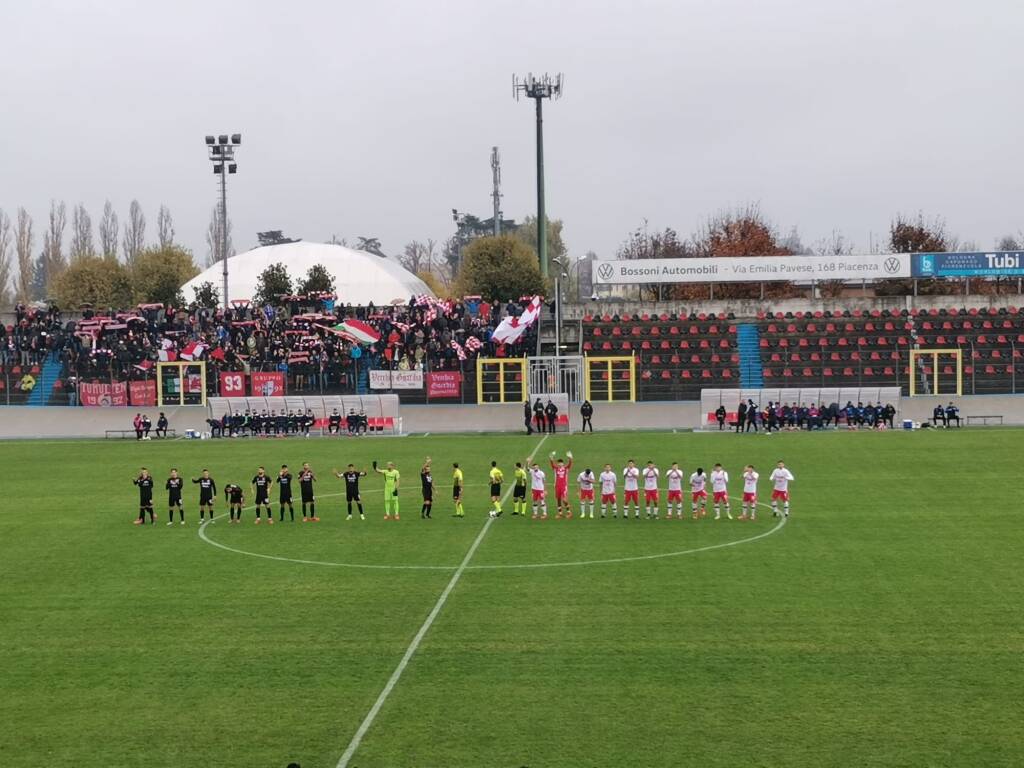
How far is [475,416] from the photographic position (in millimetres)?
63812

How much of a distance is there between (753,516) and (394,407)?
30.5 meters

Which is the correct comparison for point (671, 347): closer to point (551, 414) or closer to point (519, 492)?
point (551, 414)

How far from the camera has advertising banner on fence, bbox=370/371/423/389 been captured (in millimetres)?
67562

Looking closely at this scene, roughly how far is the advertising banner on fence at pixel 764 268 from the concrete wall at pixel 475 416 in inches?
510

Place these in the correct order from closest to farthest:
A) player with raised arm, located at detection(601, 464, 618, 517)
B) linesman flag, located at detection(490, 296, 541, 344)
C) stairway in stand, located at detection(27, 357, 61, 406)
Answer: player with raised arm, located at detection(601, 464, 618, 517), linesman flag, located at detection(490, 296, 541, 344), stairway in stand, located at detection(27, 357, 61, 406)

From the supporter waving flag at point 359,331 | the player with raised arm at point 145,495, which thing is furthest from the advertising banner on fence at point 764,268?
the player with raised arm at point 145,495

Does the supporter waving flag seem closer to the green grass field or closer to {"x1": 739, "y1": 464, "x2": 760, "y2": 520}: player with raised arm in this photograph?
the green grass field

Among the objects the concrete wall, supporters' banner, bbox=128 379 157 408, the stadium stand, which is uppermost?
the stadium stand

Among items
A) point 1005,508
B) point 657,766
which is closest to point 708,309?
point 1005,508

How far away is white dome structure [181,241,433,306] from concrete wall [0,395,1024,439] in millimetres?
38617

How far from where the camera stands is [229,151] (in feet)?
233

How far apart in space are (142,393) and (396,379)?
50.4 feet

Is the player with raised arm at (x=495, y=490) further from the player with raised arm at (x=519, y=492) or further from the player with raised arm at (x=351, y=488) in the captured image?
the player with raised arm at (x=351, y=488)

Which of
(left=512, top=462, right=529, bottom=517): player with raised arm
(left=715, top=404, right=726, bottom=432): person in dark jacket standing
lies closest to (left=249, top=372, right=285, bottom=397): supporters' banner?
(left=715, top=404, right=726, bottom=432): person in dark jacket standing
